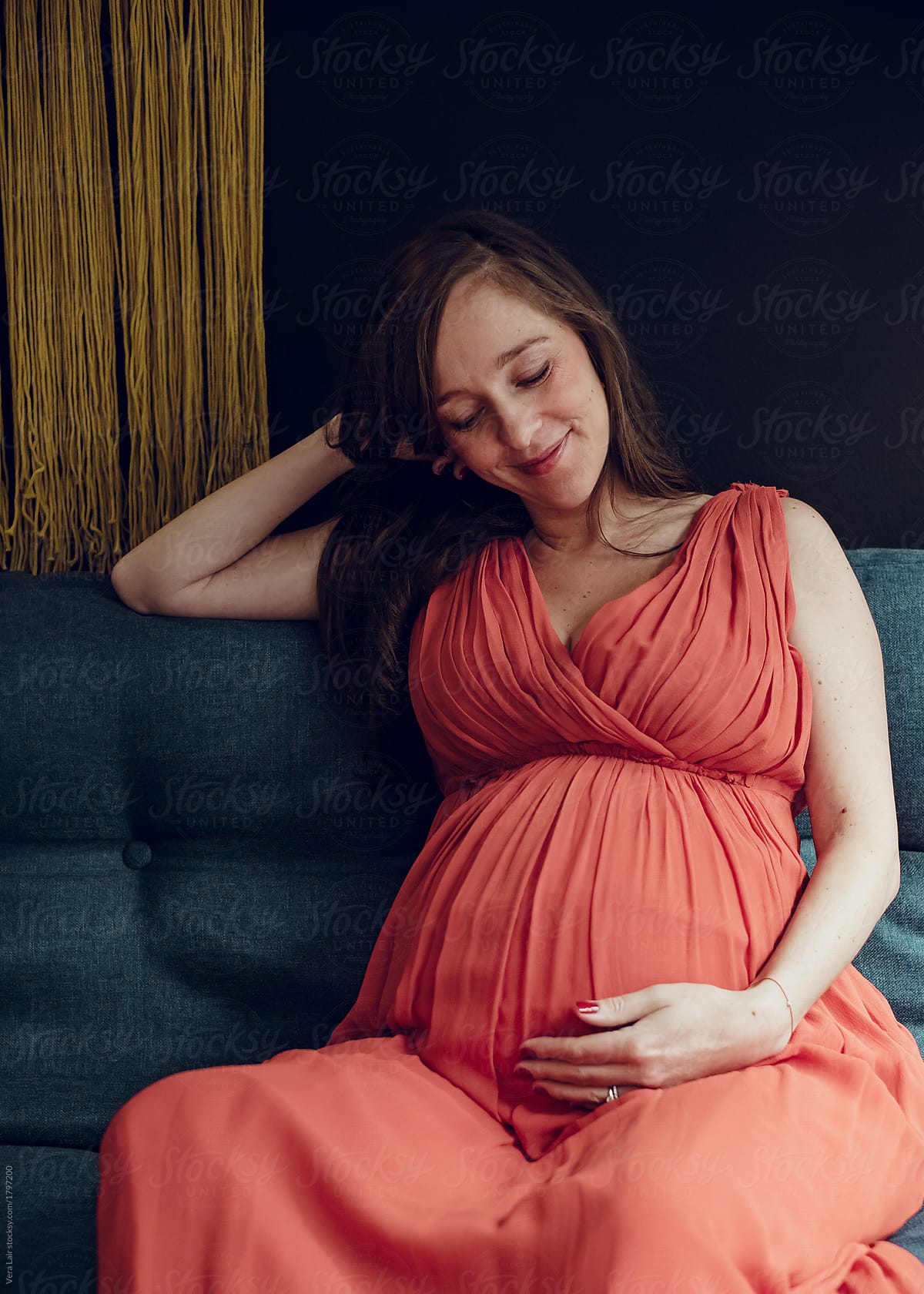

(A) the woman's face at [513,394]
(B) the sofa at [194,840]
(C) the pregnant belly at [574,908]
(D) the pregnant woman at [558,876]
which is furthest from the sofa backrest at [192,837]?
(A) the woman's face at [513,394]

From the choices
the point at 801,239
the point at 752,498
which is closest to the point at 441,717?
the point at 752,498

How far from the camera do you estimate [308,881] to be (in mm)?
1628

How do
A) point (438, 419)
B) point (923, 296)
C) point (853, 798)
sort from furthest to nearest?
point (923, 296)
point (438, 419)
point (853, 798)

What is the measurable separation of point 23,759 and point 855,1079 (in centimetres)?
121

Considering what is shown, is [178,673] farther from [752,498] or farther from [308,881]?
[752,498]

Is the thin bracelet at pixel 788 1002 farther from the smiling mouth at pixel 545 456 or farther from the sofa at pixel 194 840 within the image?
the smiling mouth at pixel 545 456

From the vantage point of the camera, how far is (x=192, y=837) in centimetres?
167

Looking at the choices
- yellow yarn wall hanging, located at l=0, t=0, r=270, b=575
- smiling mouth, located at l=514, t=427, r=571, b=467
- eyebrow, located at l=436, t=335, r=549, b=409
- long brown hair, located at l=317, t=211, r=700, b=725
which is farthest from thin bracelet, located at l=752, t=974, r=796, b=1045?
yellow yarn wall hanging, located at l=0, t=0, r=270, b=575

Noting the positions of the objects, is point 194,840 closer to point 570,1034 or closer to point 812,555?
point 570,1034

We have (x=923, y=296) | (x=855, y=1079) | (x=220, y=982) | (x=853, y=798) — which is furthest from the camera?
(x=923, y=296)

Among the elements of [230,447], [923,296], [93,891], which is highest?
[923,296]

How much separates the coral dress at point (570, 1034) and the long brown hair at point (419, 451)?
2.9 inches

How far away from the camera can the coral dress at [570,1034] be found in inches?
37.7

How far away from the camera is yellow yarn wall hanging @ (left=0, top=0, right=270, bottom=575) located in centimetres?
191
